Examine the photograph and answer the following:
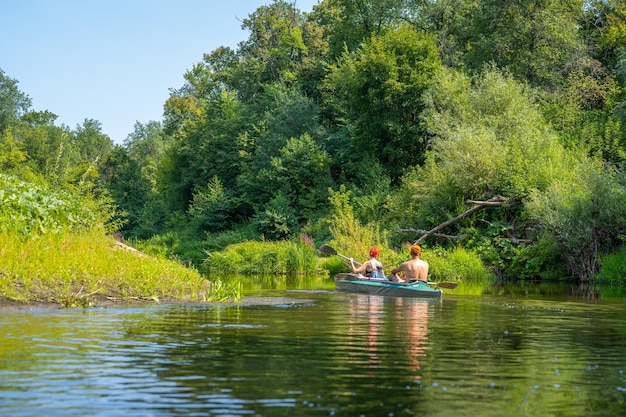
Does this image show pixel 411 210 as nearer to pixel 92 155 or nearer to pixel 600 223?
pixel 600 223

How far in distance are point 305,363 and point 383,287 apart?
1354cm

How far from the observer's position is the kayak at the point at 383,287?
22984mm

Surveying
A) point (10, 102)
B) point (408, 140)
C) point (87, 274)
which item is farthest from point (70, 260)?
point (10, 102)

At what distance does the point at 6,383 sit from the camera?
9047 mm

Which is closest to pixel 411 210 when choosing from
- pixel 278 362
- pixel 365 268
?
pixel 365 268

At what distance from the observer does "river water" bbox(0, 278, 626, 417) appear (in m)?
8.38

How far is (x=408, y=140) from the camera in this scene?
53.1m

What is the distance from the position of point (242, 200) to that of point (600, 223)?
33.1m

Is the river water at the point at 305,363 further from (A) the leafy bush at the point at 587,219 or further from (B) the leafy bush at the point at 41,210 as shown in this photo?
(A) the leafy bush at the point at 587,219

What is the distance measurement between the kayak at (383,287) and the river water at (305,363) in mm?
4310

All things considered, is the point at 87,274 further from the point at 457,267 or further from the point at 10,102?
the point at 10,102

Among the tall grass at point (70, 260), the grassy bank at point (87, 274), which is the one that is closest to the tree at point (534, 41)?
the tall grass at point (70, 260)

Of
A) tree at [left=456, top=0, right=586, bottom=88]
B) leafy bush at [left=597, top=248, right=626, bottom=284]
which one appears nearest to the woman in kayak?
leafy bush at [left=597, top=248, right=626, bottom=284]

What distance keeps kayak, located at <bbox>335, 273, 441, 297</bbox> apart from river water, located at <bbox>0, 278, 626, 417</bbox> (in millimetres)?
4310
